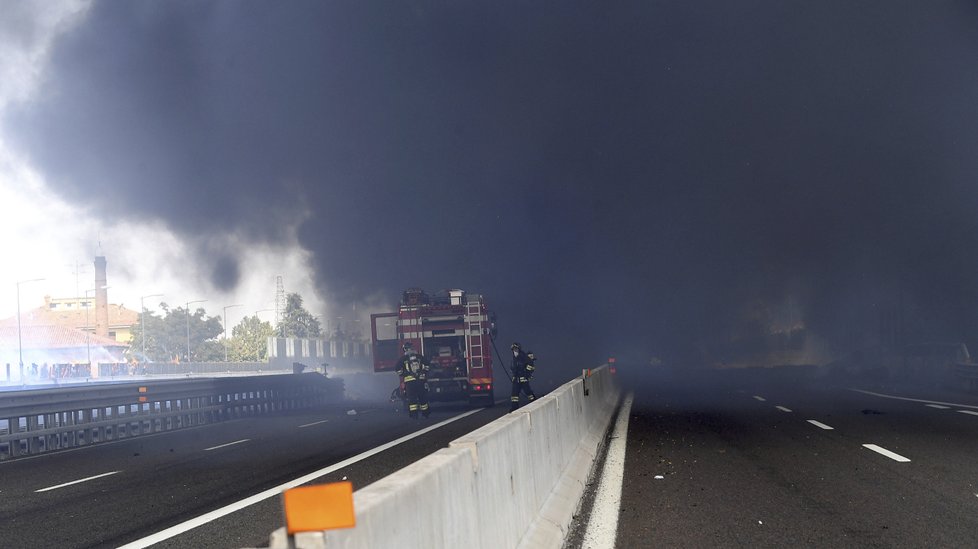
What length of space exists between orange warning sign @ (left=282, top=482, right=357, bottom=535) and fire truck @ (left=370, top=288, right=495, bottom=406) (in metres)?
23.5

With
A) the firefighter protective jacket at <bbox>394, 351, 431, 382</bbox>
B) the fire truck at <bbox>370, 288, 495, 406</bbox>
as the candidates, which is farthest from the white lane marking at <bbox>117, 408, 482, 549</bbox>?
the fire truck at <bbox>370, 288, 495, 406</bbox>

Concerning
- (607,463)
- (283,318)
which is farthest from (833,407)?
(283,318)

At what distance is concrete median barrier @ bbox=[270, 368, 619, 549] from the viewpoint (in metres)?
3.23

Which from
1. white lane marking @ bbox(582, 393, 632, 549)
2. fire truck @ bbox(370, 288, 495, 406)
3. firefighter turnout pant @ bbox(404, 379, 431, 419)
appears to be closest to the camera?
white lane marking @ bbox(582, 393, 632, 549)

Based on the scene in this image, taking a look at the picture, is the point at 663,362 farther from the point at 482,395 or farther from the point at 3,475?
the point at 3,475

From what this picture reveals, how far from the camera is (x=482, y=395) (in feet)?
87.4

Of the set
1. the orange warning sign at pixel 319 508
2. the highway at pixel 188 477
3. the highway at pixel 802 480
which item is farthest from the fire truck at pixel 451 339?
the orange warning sign at pixel 319 508

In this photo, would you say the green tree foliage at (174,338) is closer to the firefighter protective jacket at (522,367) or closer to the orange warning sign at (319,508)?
the firefighter protective jacket at (522,367)

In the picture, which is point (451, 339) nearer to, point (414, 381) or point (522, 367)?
point (522, 367)

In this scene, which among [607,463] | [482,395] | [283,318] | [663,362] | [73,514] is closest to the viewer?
[73,514]

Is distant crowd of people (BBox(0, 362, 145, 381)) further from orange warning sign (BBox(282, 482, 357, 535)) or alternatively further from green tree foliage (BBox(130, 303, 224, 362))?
orange warning sign (BBox(282, 482, 357, 535))

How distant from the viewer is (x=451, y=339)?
89.4ft

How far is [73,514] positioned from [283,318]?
538 feet

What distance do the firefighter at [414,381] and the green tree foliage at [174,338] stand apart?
126886mm
